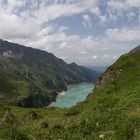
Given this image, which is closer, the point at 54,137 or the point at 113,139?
the point at 113,139

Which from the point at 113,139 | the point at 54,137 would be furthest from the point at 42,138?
the point at 113,139

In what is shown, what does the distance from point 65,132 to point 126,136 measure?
213 inches

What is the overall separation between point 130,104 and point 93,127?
1376 cm

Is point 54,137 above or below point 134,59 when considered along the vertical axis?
below

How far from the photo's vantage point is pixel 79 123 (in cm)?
2455

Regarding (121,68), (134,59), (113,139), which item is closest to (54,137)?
(113,139)

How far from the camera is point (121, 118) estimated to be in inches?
952

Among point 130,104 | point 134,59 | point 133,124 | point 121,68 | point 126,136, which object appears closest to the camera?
point 126,136

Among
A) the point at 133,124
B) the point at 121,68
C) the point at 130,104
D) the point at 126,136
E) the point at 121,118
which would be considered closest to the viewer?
the point at 126,136

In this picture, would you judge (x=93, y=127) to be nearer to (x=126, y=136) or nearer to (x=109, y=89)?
(x=126, y=136)

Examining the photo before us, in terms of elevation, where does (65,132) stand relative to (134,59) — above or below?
below

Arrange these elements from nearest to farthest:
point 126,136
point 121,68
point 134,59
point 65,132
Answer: point 126,136 < point 65,132 < point 121,68 < point 134,59

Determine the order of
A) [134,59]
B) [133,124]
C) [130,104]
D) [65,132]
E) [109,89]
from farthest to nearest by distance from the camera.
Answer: [134,59] → [109,89] → [130,104] → [65,132] → [133,124]

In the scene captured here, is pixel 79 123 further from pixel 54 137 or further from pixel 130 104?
pixel 130 104
